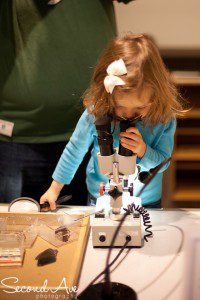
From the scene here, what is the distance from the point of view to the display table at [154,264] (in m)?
0.92

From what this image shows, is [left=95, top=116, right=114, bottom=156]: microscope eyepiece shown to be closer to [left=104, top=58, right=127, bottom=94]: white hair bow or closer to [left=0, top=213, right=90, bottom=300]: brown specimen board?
[left=104, top=58, right=127, bottom=94]: white hair bow

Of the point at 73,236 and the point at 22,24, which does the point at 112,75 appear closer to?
the point at 73,236

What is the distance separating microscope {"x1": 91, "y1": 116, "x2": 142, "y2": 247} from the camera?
102cm

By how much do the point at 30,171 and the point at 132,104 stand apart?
0.84 metres

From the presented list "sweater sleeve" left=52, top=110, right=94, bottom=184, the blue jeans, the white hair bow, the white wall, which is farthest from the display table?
the white wall

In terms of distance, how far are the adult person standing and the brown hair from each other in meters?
0.44

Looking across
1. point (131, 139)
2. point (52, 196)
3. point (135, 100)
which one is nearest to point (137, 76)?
point (135, 100)

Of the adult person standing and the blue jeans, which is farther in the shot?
the blue jeans

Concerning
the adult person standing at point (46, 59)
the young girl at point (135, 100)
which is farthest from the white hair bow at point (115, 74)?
the adult person standing at point (46, 59)

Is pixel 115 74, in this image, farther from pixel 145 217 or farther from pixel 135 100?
pixel 145 217

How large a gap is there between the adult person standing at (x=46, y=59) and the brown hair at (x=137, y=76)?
17.4 inches

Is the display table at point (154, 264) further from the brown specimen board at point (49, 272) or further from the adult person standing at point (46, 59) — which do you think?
the adult person standing at point (46, 59)

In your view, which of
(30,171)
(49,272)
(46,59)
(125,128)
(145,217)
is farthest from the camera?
(30,171)

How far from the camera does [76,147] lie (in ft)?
4.49
